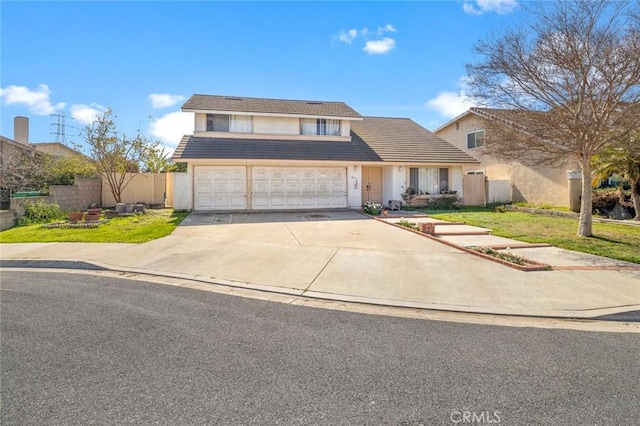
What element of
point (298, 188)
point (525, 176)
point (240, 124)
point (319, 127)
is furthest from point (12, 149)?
point (525, 176)

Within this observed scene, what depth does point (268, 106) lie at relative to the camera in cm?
2200

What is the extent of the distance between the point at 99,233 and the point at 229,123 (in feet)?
35.5

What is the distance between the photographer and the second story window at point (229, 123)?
2056 centimetres

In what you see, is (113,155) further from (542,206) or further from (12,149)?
(542,206)

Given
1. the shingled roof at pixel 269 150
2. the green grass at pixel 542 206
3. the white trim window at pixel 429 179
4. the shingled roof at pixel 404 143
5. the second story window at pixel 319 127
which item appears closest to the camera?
the green grass at pixel 542 206

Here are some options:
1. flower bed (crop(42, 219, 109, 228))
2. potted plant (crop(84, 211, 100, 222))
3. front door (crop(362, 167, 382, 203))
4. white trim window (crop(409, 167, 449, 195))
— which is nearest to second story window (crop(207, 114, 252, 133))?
front door (crop(362, 167, 382, 203))

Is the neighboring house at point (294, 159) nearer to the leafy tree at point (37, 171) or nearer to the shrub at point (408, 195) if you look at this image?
the shrub at point (408, 195)

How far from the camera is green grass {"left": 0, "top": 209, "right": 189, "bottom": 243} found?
35.5ft

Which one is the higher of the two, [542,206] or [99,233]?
[542,206]

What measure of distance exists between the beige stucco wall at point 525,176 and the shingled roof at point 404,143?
1761mm

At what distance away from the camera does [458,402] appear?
3.05 m

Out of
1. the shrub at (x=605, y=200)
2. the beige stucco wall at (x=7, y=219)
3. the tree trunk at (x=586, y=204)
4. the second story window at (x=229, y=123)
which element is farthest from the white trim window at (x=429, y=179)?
the beige stucco wall at (x=7, y=219)

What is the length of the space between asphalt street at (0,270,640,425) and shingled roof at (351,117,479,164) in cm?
1729
